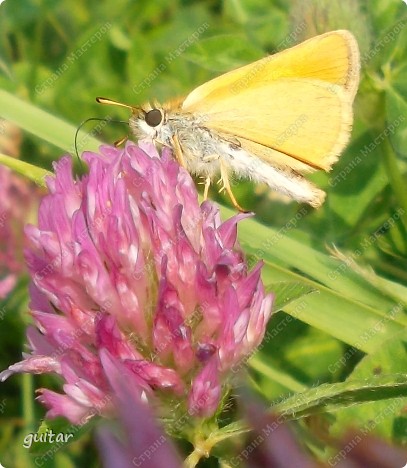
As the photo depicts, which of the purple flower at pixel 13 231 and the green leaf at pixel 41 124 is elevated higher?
the green leaf at pixel 41 124

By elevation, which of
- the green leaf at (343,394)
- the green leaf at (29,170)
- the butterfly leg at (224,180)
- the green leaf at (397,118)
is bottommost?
the green leaf at (343,394)

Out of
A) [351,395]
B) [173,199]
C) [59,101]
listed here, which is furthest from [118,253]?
[59,101]

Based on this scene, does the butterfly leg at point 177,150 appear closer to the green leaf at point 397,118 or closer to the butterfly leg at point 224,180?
the butterfly leg at point 224,180

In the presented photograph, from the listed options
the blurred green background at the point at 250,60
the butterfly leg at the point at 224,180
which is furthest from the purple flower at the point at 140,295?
the butterfly leg at the point at 224,180

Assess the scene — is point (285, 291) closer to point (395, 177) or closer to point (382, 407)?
point (382, 407)

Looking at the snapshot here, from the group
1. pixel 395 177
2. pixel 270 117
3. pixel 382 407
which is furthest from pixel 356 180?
pixel 382 407

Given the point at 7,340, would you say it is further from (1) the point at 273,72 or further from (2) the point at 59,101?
(1) the point at 273,72
